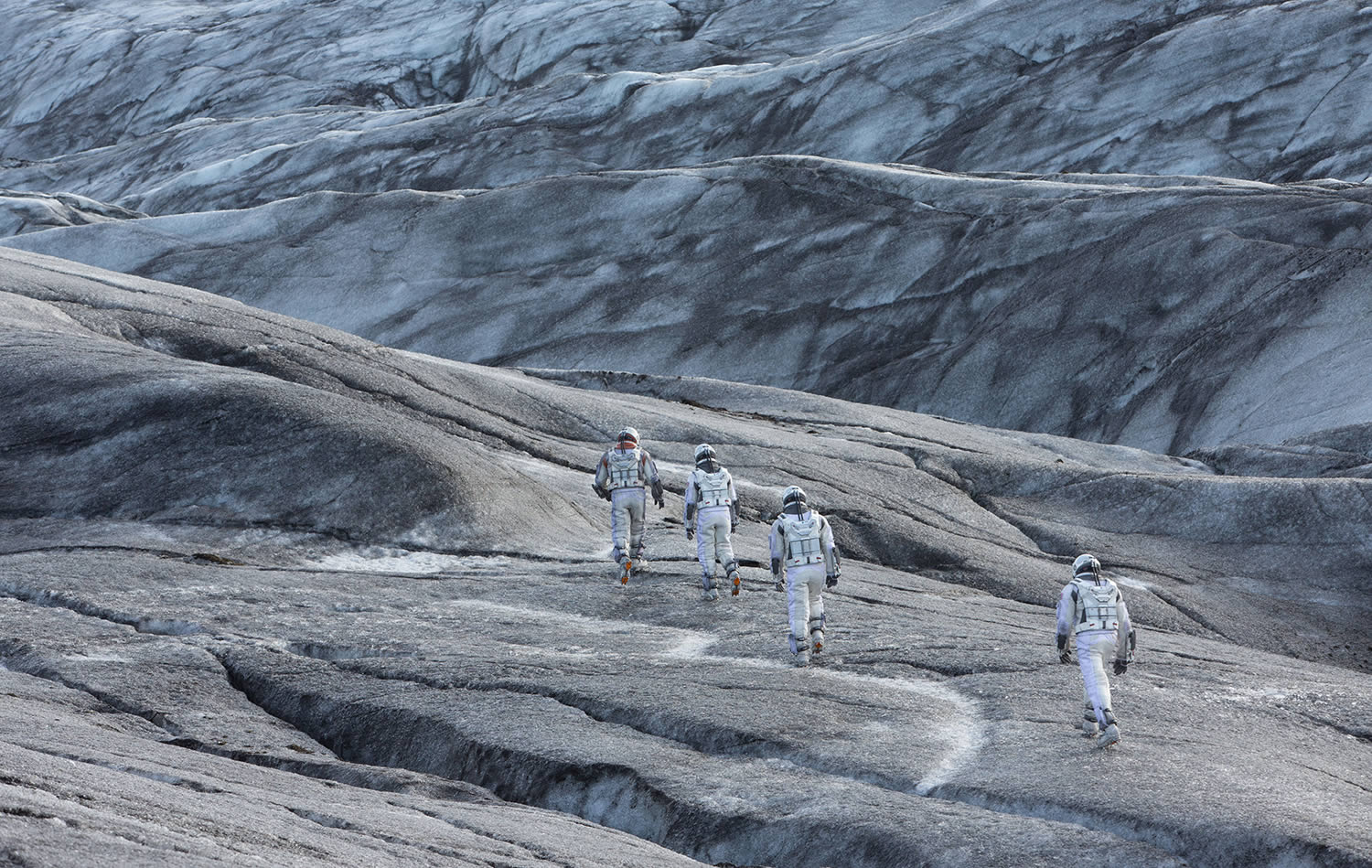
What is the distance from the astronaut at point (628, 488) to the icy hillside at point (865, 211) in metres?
14.7

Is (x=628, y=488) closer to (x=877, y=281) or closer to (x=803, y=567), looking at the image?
(x=803, y=567)

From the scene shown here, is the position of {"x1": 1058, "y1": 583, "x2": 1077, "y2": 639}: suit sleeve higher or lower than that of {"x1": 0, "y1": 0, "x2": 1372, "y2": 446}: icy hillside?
lower

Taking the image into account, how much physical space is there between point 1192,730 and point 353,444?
449 inches

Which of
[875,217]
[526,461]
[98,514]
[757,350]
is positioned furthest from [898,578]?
[875,217]

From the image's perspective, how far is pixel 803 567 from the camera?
44.7 feet

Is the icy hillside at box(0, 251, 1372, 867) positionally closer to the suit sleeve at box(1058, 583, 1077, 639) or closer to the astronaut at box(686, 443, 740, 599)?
the astronaut at box(686, 443, 740, 599)

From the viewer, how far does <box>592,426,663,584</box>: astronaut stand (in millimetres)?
16766

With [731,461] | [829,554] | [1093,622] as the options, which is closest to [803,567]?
[829,554]

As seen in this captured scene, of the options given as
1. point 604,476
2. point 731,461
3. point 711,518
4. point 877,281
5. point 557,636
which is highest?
point 877,281

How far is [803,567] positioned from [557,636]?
2.54 meters

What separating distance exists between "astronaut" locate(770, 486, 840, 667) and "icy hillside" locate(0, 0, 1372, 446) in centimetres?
1542

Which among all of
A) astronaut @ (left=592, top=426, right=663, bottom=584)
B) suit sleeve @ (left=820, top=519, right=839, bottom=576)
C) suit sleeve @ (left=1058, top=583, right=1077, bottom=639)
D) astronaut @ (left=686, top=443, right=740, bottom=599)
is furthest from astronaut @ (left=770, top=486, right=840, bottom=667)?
astronaut @ (left=592, top=426, right=663, bottom=584)

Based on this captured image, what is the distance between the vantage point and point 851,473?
22703 millimetres

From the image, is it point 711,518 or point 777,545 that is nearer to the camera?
point 777,545
